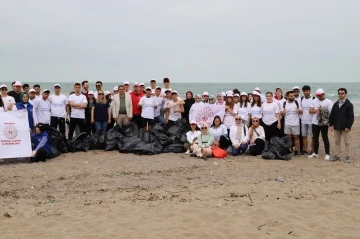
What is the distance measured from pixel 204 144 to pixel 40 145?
3754 millimetres

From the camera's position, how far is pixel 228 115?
33.3 ft

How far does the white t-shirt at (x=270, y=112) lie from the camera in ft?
31.3

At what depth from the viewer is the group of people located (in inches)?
354

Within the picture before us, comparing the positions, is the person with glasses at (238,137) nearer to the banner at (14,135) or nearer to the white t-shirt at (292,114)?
the white t-shirt at (292,114)

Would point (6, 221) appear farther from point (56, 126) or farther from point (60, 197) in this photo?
point (56, 126)

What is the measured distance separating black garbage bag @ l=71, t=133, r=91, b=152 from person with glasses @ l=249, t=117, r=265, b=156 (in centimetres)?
408

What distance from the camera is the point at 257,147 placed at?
949cm

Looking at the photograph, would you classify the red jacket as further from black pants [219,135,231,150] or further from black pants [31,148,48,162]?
black pants [31,148,48,162]

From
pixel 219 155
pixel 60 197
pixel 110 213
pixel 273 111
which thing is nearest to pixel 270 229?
pixel 110 213

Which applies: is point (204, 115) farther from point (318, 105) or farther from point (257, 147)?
point (318, 105)

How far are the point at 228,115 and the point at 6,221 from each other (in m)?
6.35

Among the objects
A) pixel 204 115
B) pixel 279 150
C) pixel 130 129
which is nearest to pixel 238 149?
pixel 279 150

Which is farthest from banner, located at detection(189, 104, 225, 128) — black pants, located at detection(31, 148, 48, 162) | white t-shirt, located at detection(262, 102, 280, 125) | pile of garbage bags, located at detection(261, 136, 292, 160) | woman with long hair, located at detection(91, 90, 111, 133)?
black pants, located at detection(31, 148, 48, 162)

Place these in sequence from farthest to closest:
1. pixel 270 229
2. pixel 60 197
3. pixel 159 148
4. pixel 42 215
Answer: pixel 159 148
pixel 60 197
pixel 42 215
pixel 270 229
